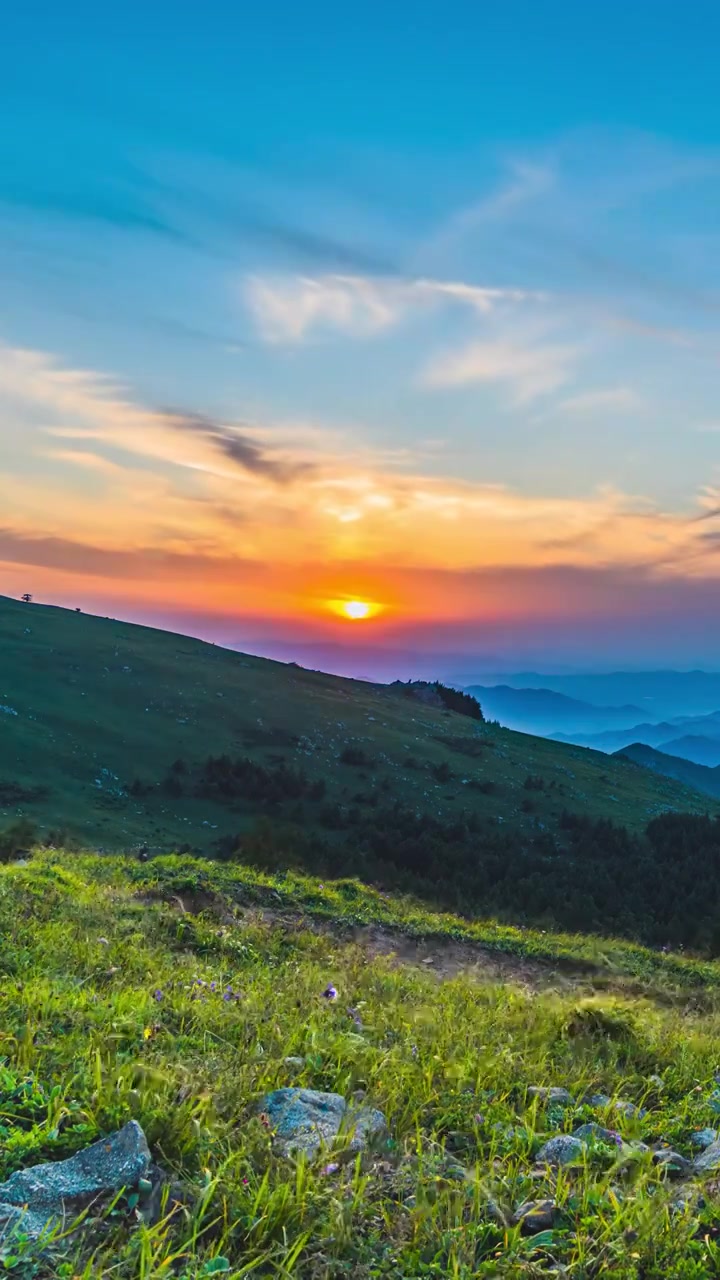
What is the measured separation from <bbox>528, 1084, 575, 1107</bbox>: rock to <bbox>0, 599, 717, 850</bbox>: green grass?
18.9 metres

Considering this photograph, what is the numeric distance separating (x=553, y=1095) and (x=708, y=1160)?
1139mm

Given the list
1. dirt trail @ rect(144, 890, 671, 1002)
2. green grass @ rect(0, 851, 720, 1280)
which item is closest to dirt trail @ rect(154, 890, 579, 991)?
dirt trail @ rect(144, 890, 671, 1002)

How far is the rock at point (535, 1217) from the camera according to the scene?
388 cm

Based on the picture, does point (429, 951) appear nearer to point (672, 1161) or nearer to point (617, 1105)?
point (617, 1105)

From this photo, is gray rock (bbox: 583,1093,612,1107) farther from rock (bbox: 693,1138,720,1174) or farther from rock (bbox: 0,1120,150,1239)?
rock (bbox: 0,1120,150,1239)

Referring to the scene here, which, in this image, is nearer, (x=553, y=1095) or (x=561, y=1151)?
(x=561, y=1151)

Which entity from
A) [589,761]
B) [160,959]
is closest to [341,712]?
[589,761]

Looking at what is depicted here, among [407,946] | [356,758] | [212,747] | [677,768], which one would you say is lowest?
[407,946]

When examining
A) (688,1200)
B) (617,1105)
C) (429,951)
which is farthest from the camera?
(429,951)

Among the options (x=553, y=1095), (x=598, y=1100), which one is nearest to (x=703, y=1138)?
(x=598, y=1100)

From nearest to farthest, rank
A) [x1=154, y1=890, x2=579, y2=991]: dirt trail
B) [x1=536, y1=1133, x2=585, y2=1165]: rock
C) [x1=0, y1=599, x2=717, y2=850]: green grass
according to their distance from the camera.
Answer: [x1=536, y1=1133, x2=585, y2=1165]: rock
[x1=154, y1=890, x2=579, y2=991]: dirt trail
[x1=0, y1=599, x2=717, y2=850]: green grass

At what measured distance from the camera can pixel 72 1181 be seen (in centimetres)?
363

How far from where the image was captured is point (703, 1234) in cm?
396

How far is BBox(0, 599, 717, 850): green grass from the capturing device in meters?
28.0
